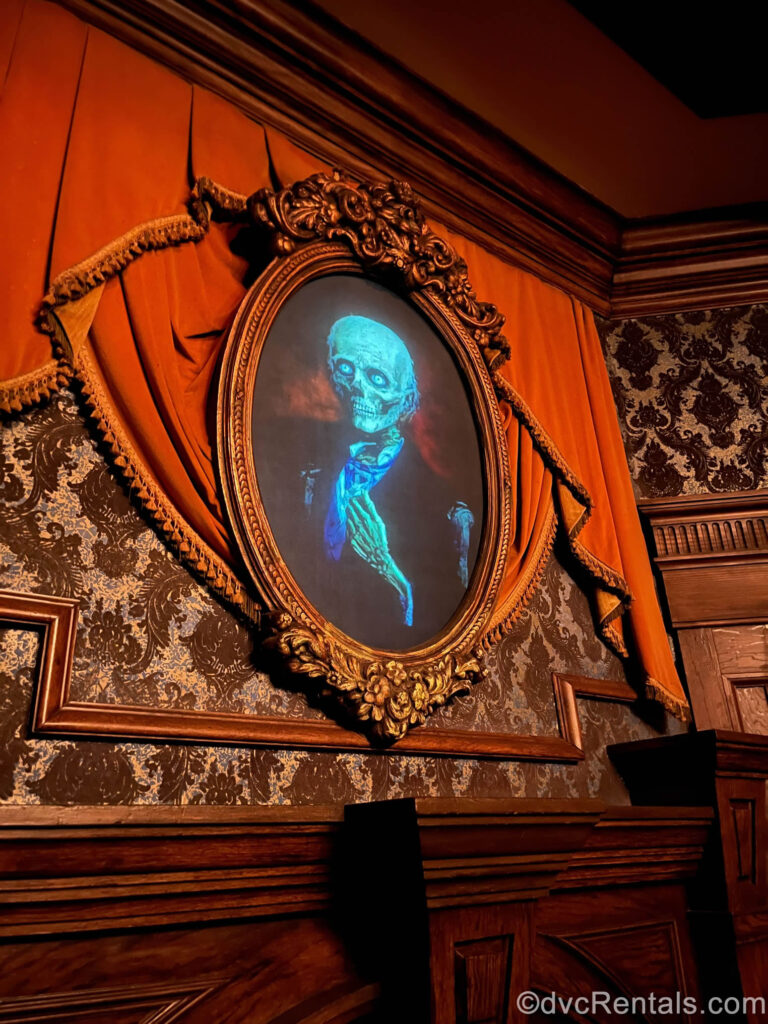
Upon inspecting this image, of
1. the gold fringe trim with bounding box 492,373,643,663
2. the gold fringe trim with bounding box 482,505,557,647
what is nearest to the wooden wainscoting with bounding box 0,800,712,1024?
the gold fringe trim with bounding box 482,505,557,647

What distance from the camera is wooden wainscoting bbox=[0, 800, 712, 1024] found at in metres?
1.56

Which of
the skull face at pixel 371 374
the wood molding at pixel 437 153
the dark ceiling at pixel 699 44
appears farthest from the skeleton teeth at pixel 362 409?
the dark ceiling at pixel 699 44

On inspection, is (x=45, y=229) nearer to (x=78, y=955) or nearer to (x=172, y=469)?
(x=172, y=469)

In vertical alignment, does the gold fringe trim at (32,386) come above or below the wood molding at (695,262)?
below

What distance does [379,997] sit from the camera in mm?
1991

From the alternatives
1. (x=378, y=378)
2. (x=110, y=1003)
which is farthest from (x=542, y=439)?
(x=110, y=1003)

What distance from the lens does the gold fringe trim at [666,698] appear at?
119 inches

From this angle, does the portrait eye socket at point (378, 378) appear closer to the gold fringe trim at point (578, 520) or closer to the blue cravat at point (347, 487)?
the blue cravat at point (347, 487)

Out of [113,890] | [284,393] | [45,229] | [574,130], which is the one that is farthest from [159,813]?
[574,130]

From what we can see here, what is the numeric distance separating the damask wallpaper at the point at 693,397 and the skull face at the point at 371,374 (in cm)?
136

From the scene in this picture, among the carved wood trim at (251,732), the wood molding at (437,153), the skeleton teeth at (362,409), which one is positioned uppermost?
the wood molding at (437,153)

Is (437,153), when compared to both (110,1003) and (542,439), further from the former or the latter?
(110,1003)

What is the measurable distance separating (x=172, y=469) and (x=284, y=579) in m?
0.40

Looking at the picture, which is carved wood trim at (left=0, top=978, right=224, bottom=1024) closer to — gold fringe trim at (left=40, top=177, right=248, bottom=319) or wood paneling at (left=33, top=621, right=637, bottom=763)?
wood paneling at (left=33, top=621, right=637, bottom=763)
